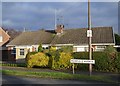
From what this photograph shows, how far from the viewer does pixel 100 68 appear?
2448 cm

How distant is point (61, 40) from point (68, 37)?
4.45 ft

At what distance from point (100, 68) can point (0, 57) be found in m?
33.4

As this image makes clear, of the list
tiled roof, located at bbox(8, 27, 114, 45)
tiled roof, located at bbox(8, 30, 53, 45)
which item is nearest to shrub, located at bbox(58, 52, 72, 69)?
tiled roof, located at bbox(8, 27, 114, 45)

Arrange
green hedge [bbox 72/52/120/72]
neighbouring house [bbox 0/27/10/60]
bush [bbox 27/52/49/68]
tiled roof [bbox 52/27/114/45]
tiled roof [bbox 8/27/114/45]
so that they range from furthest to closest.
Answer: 1. neighbouring house [bbox 0/27/10/60]
2. tiled roof [bbox 8/27/114/45]
3. tiled roof [bbox 52/27/114/45]
4. bush [bbox 27/52/49/68]
5. green hedge [bbox 72/52/120/72]

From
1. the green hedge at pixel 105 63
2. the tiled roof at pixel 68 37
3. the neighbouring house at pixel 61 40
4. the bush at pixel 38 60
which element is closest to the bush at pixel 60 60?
the bush at pixel 38 60

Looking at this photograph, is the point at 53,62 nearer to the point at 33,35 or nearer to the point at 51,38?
the point at 51,38

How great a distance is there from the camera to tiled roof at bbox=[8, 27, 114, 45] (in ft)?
120

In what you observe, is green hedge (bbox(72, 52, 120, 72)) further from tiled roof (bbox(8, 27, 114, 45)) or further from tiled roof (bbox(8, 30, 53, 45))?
tiled roof (bbox(8, 30, 53, 45))

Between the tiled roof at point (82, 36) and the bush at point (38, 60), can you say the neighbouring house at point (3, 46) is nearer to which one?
the tiled roof at point (82, 36)

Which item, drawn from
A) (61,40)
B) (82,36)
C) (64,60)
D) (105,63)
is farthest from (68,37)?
(105,63)

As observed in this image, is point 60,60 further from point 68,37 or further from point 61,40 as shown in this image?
point 68,37

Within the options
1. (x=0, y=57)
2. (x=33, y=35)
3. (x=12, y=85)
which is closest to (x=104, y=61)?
(x=12, y=85)

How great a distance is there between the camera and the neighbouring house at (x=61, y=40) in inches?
1406

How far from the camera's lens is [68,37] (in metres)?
39.4
